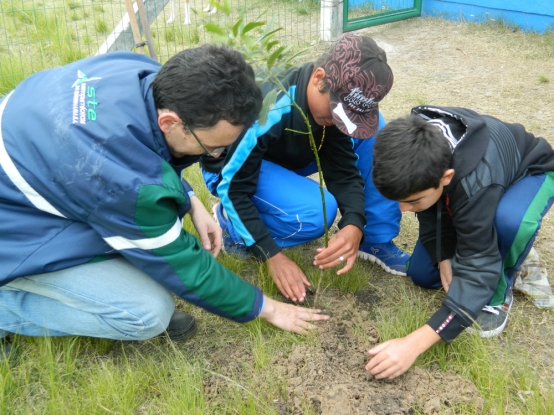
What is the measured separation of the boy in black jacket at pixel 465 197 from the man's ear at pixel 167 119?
2.45 feet

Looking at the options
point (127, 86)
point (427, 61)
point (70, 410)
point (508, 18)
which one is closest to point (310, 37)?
point (427, 61)

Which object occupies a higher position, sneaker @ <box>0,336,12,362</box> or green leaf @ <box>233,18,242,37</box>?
green leaf @ <box>233,18,242,37</box>

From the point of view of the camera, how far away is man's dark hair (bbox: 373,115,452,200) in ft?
6.22

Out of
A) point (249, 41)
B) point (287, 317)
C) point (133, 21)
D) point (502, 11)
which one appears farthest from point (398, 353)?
point (502, 11)

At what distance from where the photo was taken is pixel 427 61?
18.6 ft

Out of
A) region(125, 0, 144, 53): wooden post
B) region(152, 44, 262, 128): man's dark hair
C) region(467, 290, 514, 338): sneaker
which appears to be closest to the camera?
region(152, 44, 262, 128): man's dark hair

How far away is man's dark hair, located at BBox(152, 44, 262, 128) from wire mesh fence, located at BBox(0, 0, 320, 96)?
6.73ft

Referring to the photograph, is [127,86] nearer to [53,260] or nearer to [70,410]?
[53,260]

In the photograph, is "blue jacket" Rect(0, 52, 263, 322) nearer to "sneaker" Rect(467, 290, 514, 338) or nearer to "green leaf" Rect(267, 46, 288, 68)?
"green leaf" Rect(267, 46, 288, 68)

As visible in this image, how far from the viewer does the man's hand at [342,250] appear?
92.5 inches

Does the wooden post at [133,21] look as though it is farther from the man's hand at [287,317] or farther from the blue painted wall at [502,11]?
the blue painted wall at [502,11]

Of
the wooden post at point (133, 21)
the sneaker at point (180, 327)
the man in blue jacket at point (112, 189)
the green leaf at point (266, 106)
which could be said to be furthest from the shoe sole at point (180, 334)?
the wooden post at point (133, 21)

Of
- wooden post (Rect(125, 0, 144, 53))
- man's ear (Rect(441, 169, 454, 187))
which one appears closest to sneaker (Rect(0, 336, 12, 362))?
man's ear (Rect(441, 169, 454, 187))

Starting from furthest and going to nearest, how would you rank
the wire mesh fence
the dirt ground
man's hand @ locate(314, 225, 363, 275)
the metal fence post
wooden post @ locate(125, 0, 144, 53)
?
1. the metal fence post
2. the wire mesh fence
3. wooden post @ locate(125, 0, 144, 53)
4. man's hand @ locate(314, 225, 363, 275)
5. the dirt ground
